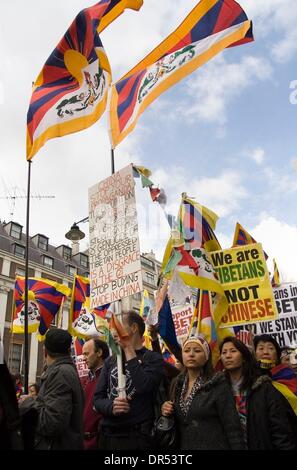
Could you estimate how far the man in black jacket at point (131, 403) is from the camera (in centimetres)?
326

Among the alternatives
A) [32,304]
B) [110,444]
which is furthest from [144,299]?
[110,444]

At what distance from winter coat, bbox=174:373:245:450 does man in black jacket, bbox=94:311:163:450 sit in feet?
1.12

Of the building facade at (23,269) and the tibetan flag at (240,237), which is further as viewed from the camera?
the building facade at (23,269)

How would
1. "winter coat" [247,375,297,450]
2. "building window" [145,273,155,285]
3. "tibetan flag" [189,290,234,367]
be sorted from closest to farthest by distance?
"winter coat" [247,375,297,450]
"tibetan flag" [189,290,234,367]
"building window" [145,273,155,285]

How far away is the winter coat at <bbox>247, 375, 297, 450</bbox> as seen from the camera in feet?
9.87

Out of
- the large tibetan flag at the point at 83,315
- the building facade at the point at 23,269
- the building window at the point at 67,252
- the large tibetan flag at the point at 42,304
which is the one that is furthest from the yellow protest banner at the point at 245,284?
the building window at the point at 67,252

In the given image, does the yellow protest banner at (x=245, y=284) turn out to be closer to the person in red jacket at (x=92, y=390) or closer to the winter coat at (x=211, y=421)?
the person in red jacket at (x=92, y=390)

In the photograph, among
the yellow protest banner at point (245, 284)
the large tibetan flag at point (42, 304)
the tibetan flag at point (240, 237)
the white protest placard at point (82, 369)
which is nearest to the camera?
the yellow protest banner at point (245, 284)

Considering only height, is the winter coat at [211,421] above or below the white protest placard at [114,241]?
below

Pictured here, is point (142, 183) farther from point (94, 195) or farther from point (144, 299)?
point (144, 299)

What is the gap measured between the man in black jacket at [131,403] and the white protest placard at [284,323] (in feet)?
9.59

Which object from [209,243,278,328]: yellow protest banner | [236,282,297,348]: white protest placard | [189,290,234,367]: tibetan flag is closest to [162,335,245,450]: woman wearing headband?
[189,290,234,367]: tibetan flag

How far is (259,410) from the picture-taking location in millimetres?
3115

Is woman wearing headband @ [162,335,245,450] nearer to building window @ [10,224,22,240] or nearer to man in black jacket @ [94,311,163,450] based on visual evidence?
man in black jacket @ [94,311,163,450]
